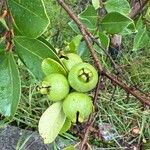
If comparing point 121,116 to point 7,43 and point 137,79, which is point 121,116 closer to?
point 137,79

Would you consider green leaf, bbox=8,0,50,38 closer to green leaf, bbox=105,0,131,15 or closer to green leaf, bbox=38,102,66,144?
green leaf, bbox=38,102,66,144

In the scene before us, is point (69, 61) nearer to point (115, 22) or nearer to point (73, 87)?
point (73, 87)

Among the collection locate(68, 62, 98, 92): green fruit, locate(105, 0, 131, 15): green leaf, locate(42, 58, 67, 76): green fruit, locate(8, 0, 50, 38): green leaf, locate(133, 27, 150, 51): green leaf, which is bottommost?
locate(133, 27, 150, 51): green leaf

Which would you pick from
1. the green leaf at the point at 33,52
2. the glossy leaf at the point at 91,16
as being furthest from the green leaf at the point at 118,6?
the green leaf at the point at 33,52

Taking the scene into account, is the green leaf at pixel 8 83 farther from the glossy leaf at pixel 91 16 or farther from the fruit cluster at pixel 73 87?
the glossy leaf at pixel 91 16

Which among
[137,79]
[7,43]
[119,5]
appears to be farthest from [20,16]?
[137,79]

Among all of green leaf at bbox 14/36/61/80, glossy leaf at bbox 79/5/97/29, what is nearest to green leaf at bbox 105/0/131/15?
glossy leaf at bbox 79/5/97/29

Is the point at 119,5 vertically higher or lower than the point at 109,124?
higher
